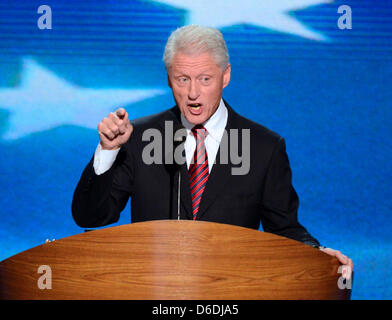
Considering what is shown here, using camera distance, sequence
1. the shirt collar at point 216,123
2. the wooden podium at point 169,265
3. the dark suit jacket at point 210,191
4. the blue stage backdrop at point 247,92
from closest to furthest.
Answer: the wooden podium at point 169,265 → the dark suit jacket at point 210,191 → the shirt collar at point 216,123 → the blue stage backdrop at point 247,92

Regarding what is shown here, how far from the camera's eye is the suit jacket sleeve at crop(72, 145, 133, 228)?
1.65 m

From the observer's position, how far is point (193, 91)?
5.95 feet

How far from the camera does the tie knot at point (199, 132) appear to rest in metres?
1.89

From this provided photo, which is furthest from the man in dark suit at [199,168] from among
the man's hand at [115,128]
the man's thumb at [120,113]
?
→ the man's thumb at [120,113]

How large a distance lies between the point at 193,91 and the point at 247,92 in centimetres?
157

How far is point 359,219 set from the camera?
3406 millimetres

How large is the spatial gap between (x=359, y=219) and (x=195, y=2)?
158cm

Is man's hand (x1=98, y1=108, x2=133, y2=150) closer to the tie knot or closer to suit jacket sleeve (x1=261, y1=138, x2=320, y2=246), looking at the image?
the tie knot

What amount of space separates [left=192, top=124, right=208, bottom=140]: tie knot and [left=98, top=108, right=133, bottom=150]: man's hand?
42cm

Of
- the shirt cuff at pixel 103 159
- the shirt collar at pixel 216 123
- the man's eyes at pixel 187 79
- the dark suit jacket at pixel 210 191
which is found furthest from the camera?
the shirt collar at pixel 216 123

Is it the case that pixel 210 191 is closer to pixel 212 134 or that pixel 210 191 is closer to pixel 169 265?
pixel 212 134

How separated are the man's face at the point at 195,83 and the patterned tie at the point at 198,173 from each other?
3.8 inches

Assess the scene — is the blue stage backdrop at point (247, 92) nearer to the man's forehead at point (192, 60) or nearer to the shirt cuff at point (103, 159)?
the man's forehead at point (192, 60)

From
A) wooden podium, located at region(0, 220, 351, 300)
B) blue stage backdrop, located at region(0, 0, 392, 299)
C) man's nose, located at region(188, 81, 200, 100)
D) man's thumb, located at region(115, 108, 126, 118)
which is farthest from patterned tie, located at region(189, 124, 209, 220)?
blue stage backdrop, located at region(0, 0, 392, 299)
